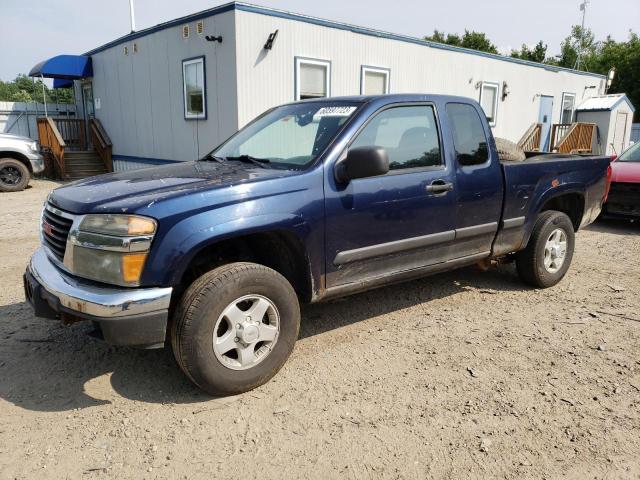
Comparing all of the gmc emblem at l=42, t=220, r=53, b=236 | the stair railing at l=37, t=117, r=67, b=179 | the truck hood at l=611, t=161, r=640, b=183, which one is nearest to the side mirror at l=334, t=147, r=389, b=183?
the gmc emblem at l=42, t=220, r=53, b=236

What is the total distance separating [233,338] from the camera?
3.08 m

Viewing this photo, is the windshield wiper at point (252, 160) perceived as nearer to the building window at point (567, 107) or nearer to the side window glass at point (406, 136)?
the side window glass at point (406, 136)

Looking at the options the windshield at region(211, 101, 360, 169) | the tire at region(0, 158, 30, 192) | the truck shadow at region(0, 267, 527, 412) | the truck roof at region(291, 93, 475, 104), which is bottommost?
the truck shadow at region(0, 267, 527, 412)

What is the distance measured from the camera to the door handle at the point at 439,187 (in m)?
3.88

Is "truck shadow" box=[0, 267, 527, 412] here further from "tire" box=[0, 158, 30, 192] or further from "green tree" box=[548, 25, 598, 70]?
"green tree" box=[548, 25, 598, 70]

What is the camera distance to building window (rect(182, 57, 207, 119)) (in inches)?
443

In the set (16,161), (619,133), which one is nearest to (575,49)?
(619,133)

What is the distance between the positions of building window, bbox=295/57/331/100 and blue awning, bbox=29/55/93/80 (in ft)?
27.2

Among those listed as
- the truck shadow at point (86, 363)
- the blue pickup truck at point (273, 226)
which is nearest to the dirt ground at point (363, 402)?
the truck shadow at point (86, 363)

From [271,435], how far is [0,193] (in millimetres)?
11793

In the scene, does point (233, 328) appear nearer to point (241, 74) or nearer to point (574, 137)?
point (241, 74)

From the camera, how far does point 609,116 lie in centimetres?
1934

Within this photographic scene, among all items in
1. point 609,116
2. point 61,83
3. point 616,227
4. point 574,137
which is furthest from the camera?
point 609,116

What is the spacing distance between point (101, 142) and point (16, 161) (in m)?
3.83
